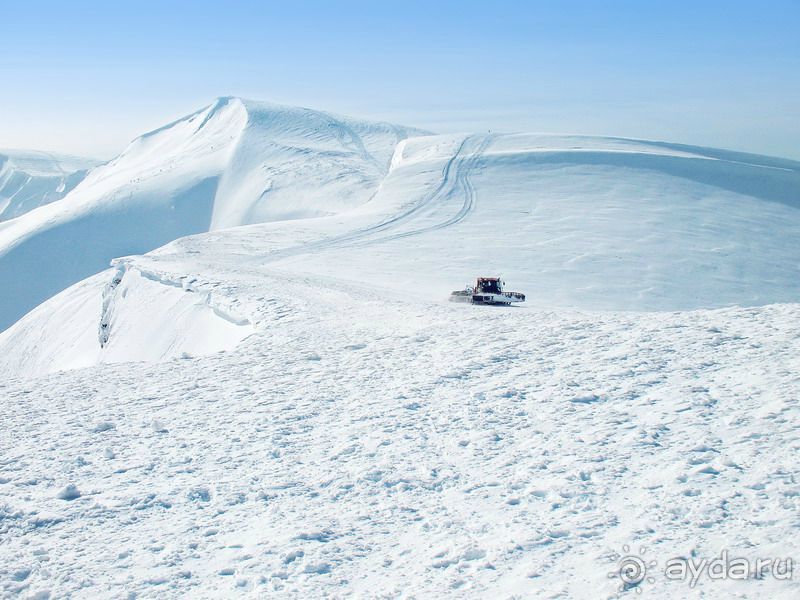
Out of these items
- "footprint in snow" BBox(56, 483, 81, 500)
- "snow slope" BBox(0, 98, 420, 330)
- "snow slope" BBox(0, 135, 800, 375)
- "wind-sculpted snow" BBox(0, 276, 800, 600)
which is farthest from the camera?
"snow slope" BBox(0, 98, 420, 330)

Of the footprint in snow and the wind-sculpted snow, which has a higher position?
the wind-sculpted snow

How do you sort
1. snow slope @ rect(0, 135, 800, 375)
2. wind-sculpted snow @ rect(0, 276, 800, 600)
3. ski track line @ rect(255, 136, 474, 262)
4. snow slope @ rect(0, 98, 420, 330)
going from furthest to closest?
snow slope @ rect(0, 98, 420, 330), ski track line @ rect(255, 136, 474, 262), snow slope @ rect(0, 135, 800, 375), wind-sculpted snow @ rect(0, 276, 800, 600)

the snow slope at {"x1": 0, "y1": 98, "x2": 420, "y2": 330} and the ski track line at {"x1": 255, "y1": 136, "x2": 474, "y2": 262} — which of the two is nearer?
the ski track line at {"x1": 255, "y1": 136, "x2": 474, "y2": 262}

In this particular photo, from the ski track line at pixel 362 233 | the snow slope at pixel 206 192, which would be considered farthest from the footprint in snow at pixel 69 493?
the snow slope at pixel 206 192

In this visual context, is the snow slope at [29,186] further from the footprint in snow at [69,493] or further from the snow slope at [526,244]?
the footprint in snow at [69,493]

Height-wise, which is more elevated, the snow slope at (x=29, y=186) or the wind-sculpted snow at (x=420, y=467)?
the wind-sculpted snow at (x=420, y=467)

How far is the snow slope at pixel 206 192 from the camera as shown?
2452 inches

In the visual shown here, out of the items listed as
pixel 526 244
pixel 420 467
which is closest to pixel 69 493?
pixel 420 467

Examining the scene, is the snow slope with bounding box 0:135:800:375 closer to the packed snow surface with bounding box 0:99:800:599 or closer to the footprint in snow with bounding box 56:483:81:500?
the packed snow surface with bounding box 0:99:800:599

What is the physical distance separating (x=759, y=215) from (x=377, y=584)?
40087 mm

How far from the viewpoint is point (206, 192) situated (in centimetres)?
7562

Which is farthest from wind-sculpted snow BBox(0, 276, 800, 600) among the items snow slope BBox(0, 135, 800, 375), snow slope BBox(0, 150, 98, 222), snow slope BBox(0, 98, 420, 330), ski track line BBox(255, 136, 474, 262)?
snow slope BBox(0, 150, 98, 222)

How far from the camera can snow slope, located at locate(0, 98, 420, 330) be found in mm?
62281

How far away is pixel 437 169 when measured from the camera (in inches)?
1927
